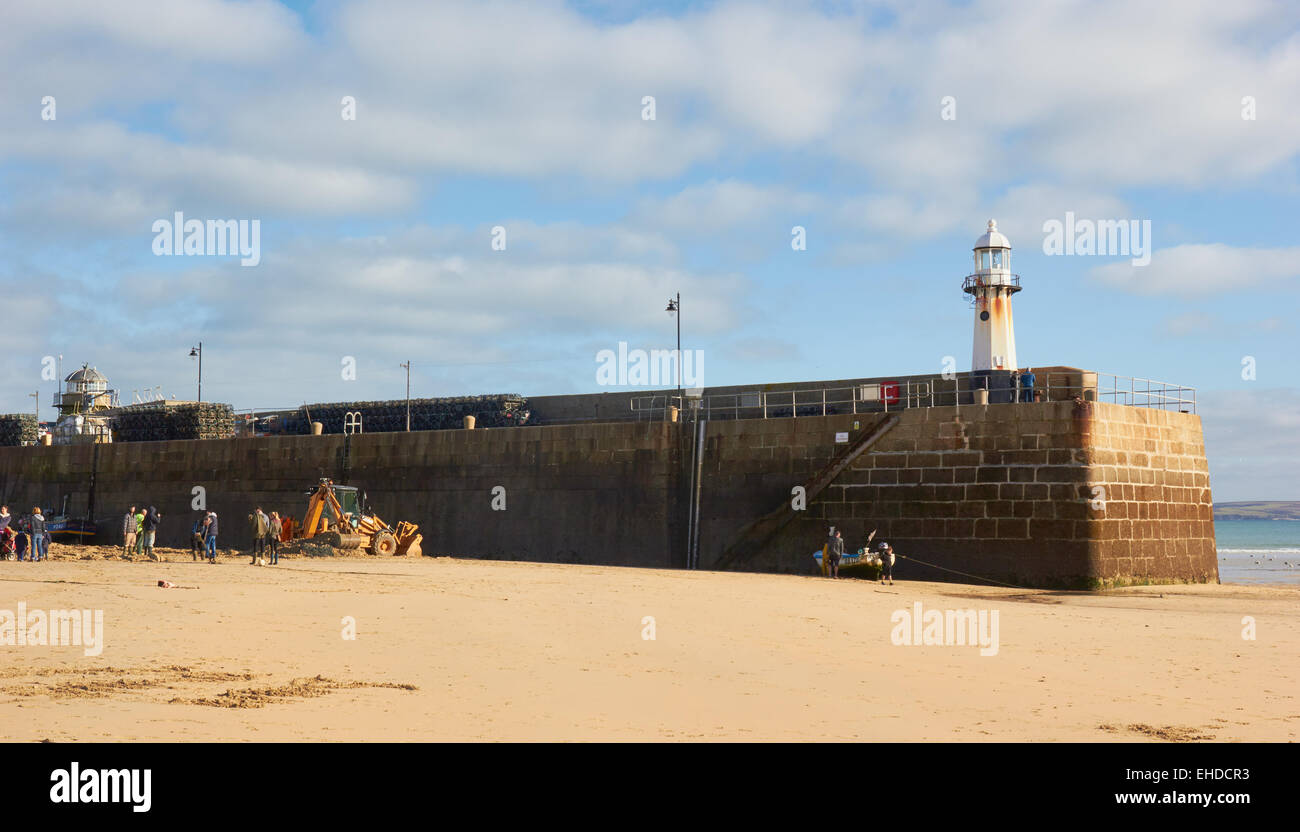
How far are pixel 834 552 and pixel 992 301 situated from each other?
1370 centimetres

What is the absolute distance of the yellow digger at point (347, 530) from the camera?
2942 centimetres

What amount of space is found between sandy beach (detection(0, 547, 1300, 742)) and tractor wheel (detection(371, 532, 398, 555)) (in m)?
8.43

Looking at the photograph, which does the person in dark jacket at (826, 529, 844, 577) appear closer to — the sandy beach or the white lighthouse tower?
the sandy beach

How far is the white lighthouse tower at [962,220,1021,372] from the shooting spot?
35.9 m

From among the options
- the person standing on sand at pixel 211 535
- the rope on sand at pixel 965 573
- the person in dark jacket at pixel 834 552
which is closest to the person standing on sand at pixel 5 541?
the person standing on sand at pixel 211 535

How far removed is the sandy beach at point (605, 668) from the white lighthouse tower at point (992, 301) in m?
15.6

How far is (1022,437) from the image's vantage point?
26.5 metres

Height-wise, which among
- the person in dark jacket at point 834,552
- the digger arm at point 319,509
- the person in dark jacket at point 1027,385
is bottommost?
the person in dark jacket at point 834,552

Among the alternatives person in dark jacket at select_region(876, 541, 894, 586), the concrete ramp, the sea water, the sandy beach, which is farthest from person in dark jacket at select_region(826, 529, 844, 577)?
the sea water

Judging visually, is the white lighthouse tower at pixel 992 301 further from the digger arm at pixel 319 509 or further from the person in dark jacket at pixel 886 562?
the digger arm at pixel 319 509

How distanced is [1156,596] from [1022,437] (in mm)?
4524

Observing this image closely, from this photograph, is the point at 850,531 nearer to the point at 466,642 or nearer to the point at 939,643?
the point at 939,643
